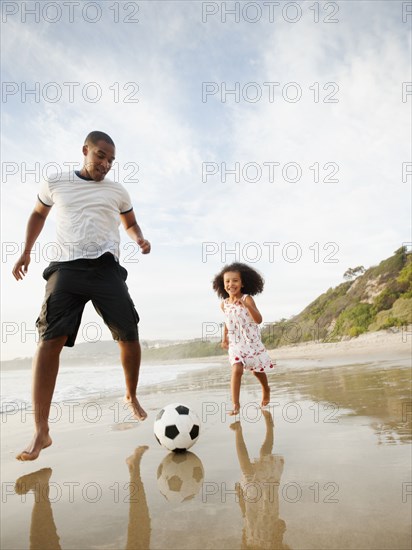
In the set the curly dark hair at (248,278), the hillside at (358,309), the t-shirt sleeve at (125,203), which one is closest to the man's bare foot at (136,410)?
the t-shirt sleeve at (125,203)

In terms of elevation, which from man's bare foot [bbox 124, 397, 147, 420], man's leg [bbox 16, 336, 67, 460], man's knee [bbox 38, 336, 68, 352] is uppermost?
man's knee [bbox 38, 336, 68, 352]

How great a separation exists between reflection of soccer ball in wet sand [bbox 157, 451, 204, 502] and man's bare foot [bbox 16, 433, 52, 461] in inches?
29.9

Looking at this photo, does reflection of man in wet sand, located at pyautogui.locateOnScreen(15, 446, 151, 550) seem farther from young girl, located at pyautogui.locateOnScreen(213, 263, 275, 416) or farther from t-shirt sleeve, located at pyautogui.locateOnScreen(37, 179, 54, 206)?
young girl, located at pyautogui.locateOnScreen(213, 263, 275, 416)

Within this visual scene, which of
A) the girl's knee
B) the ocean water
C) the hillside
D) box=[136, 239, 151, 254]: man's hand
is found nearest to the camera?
box=[136, 239, 151, 254]: man's hand

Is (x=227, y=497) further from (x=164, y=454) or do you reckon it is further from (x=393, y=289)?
(x=393, y=289)

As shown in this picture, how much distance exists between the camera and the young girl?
16.5 ft

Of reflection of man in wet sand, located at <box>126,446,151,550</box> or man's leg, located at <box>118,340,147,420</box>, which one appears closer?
reflection of man in wet sand, located at <box>126,446,151,550</box>

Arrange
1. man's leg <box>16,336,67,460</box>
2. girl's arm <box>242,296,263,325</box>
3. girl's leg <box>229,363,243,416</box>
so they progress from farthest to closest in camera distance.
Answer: girl's arm <box>242,296,263,325</box>
girl's leg <box>229,363,243,416</box>
man's leg <box>16,336,67,460</box>

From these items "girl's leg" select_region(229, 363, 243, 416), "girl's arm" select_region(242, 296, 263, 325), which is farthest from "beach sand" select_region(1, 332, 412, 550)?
"girl's arm" select_region(242, 296, 263, 325)

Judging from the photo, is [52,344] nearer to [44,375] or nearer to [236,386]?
[44,375]

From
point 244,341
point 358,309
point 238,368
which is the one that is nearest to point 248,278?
point 244,341

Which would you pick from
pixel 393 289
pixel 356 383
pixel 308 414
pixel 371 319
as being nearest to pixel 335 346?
pixel 371 319

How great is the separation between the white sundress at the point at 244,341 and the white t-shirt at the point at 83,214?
2555 mm

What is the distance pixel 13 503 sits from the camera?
2.21 meters
